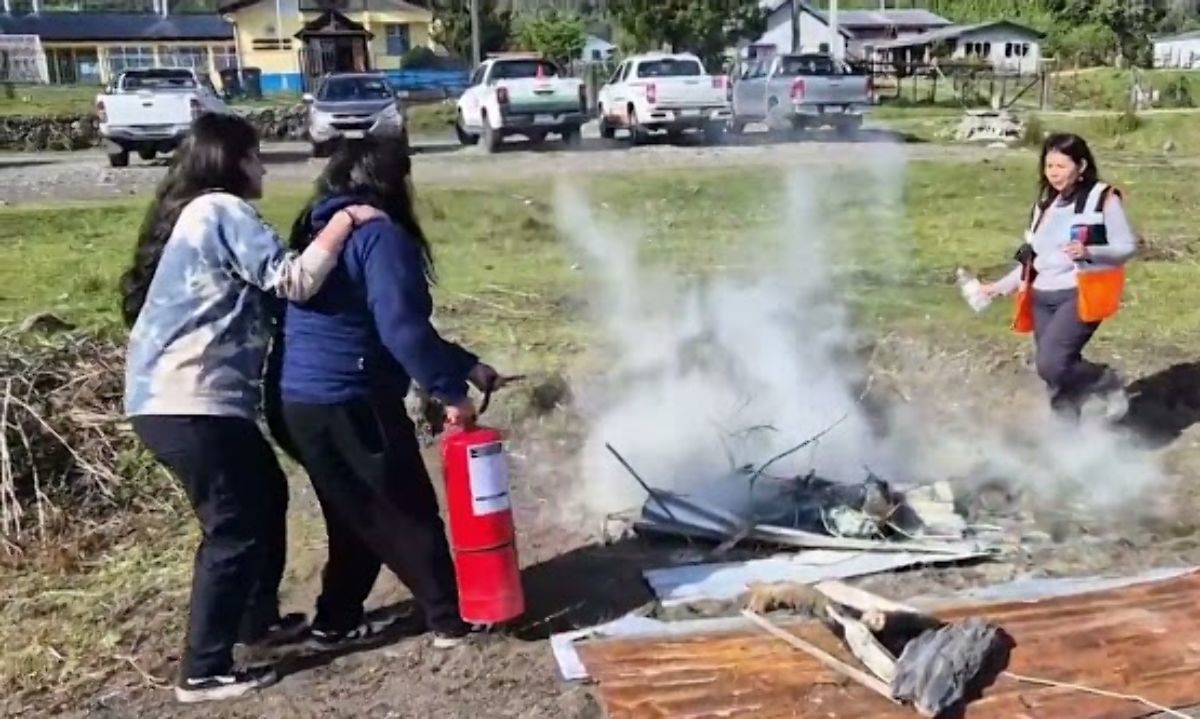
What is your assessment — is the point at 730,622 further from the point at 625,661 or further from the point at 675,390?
the point at 675,390

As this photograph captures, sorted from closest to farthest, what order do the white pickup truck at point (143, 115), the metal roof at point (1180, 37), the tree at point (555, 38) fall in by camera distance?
the white pickup truck at point (143, 115) < the tree at point (555, 38) < the metal roof at point (1180, 37)

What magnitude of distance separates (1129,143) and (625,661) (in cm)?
2289

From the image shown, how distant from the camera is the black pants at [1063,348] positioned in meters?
6.22

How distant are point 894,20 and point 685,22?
1741 inches

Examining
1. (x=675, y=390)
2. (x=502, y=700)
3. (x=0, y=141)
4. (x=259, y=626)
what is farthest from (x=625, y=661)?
(x=0, y=141)

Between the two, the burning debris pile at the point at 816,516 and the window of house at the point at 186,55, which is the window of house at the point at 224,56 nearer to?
the window of house at the point at 186,55

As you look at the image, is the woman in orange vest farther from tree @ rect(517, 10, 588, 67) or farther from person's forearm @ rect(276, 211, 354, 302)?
tree @ rect(517, 10, 588, 67)

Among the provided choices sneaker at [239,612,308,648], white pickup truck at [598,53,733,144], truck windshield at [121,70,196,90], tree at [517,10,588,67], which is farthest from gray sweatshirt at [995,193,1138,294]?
tree at [517,10,588,67]

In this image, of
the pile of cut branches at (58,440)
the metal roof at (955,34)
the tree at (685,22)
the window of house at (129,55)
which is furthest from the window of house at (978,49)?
the pile of cut branches at (58,440)

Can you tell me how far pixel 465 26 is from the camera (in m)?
63.8

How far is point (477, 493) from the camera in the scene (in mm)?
4254

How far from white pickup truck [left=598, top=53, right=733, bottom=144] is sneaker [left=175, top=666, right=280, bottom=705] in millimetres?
20797

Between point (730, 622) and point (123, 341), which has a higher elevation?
point (123, 341)

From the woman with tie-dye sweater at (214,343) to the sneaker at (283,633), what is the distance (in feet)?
1.05
